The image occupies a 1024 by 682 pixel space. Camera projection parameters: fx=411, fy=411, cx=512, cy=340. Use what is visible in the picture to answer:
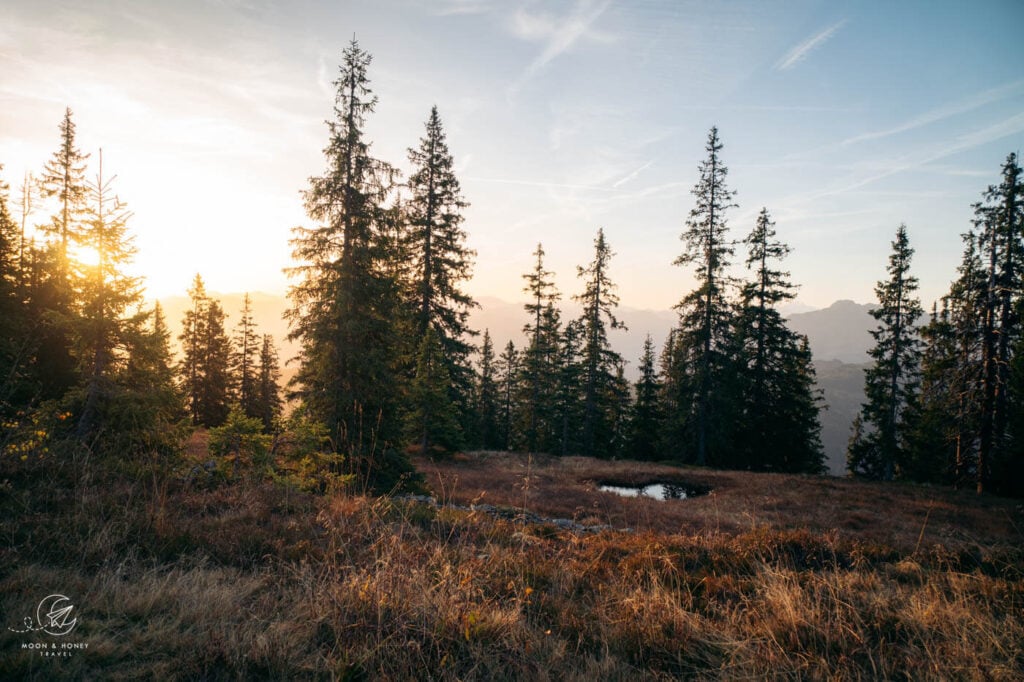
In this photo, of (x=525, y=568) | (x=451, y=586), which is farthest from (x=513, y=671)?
(x=525, y=568)

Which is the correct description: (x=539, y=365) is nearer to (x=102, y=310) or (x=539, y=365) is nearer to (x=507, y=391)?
(x=507, y=391)

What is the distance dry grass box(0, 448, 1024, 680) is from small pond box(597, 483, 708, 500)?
A: 13208 mm

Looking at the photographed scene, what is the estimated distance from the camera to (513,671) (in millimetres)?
2797

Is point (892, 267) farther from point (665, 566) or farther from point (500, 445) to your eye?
point (500, 445)

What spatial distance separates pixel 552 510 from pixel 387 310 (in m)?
8.79

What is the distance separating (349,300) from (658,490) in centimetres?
1630

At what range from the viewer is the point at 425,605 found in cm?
318

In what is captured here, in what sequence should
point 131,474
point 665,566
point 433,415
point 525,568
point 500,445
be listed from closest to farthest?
point 525,568 < point 665,566 < point 131,474 < point 433,415 < point 500,445

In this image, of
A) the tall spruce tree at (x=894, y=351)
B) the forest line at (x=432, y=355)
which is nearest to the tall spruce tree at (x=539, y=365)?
the forest line at (x=432, y=355)

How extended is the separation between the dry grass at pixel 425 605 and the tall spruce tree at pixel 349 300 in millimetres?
7045

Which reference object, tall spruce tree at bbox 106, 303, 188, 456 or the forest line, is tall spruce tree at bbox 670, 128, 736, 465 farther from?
tall spruce tree at bbox 106, 303, 188, 456

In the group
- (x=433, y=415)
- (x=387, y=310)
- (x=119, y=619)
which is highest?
(x=387, y=310)

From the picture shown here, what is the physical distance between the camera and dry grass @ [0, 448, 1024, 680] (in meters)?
2.78

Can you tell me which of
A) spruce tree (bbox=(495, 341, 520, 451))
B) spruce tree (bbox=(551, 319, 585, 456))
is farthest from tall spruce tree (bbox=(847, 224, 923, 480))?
spruce tree (bbox=(495, 341, 520, 451))
